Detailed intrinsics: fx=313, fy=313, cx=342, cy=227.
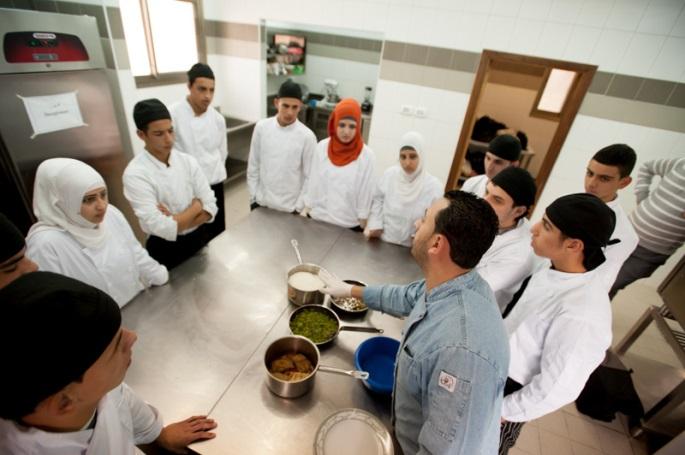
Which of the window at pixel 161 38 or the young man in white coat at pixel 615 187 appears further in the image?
the window at pixel 161 38

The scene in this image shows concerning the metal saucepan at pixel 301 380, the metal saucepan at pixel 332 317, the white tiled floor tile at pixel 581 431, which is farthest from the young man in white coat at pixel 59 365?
the white tiled floor tile at pixel 581 431

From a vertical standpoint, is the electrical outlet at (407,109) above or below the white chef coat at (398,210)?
above

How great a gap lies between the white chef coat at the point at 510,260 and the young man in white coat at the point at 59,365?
1.70 meters

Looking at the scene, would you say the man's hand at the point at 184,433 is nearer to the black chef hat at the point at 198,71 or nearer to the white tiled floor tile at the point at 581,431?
the white tiled floor tile at the point at 581,431

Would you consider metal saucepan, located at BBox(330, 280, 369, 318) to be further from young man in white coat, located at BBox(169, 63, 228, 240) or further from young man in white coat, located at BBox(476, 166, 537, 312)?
young man in white coat, located at BBox(169, 63, 228, 240)

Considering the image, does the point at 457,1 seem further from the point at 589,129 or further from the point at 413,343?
the point at 413,343

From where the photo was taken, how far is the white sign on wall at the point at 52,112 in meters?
2.54

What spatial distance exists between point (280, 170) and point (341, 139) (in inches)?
26.9

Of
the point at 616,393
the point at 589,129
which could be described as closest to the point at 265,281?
the point at 616,393

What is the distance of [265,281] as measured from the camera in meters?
1.88

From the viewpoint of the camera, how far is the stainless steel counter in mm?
1195

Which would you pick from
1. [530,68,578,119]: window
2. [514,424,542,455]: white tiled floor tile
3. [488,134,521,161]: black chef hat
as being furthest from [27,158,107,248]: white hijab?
[530,68,578,119]: window

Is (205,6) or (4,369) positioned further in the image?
(205,6)

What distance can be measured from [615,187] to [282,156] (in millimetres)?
2623
